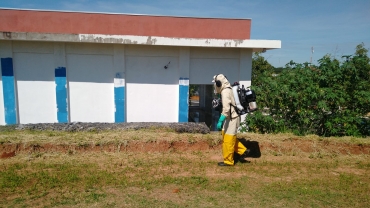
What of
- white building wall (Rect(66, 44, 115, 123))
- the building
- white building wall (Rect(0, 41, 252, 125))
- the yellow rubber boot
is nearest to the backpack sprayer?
the yellow rubber boot

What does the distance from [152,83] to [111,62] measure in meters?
1.85

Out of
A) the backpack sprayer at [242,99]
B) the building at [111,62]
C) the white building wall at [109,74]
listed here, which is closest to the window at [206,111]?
the white building wall at [109,74]

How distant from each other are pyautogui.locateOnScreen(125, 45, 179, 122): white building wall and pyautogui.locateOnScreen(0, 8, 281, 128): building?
0.04m

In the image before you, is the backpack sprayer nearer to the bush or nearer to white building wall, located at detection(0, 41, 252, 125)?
the bush

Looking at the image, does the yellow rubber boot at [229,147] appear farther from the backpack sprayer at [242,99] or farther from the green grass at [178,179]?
the backpack sprayer at [242,99]

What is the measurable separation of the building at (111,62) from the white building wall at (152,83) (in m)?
0.04

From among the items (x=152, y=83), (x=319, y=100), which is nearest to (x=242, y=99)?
(x=319, y=100)

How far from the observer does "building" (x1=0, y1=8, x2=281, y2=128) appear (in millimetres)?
10359

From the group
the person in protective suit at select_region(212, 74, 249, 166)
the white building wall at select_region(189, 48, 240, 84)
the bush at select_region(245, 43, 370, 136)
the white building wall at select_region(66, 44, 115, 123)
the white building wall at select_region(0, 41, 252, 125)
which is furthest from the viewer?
the white building wall at select_region(189, 48, 240, 84)

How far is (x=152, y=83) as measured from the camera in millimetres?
11328

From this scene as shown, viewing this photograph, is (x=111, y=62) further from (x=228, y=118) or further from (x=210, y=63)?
(x=228, y=118)

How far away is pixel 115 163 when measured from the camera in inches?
227

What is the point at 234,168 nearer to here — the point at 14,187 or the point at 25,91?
the point at 14,187

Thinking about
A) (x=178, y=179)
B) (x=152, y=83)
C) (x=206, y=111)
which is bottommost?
(x=178, y=179)
